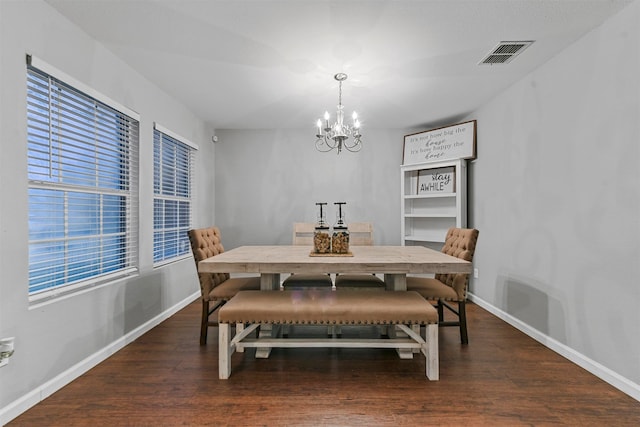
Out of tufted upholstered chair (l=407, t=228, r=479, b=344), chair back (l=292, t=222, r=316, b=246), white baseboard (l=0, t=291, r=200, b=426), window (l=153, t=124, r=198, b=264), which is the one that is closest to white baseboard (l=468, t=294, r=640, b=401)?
tufted upholstered chair (l=407, t=228, r=479, b=344)

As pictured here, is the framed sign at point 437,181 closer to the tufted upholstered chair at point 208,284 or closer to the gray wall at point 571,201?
the gray wall at point 571,201

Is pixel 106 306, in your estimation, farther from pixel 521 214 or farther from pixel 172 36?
pixel 521 214

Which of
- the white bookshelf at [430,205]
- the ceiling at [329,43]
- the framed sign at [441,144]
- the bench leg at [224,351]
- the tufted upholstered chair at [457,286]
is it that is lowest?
the bench leg at [224,351]

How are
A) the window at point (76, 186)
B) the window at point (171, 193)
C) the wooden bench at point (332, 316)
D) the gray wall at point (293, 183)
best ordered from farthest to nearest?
the gray wall at point (293, 183)
the window at point (171, 193)
the wooden bench at point (332, 316)
the window at point (76, 186)

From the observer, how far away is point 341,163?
473cm

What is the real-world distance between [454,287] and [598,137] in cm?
144

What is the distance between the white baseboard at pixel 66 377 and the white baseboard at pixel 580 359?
336cm

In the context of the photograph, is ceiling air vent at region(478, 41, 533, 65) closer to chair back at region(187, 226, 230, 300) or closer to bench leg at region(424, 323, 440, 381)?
bench leg at region(424, 323, 440, 381)

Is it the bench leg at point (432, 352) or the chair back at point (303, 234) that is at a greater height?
the chair back at point (303, 234)

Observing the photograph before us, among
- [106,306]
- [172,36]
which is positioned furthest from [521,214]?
[106,306]

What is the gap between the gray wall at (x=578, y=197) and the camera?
1.95 m

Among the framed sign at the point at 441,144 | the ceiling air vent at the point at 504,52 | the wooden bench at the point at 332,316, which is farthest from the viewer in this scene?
the framed sign at the point at 441,144

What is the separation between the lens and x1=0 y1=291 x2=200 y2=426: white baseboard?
167 cm

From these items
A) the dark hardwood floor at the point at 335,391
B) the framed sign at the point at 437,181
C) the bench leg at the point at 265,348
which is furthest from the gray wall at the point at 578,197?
the bench leg at the point at 265,348
